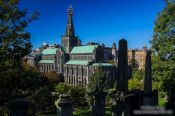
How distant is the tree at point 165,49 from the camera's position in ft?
84.7

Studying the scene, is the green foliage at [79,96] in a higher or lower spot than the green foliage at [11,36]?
lower

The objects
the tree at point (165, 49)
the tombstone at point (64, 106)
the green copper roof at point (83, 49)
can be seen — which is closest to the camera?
the tombstone at point (64, 106)

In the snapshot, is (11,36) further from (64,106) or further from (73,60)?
(73,60)

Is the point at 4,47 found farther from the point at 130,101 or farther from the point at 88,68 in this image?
the point at 88,68

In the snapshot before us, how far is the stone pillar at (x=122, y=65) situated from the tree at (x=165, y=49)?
7.50 m

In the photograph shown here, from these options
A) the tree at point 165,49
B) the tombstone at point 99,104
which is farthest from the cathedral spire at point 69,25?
the tombstone at point 99,104

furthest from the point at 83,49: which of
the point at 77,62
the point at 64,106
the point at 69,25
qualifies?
the point at 64,106

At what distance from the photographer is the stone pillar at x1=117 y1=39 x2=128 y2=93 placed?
752 inches

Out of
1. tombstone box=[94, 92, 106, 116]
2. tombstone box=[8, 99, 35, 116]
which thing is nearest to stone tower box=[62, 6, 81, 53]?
tombstone box=[94, 92, 106, 116]

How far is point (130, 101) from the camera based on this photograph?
58.9 feet

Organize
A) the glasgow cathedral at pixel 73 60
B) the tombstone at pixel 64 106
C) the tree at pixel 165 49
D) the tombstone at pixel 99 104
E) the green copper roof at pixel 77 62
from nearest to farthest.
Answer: the tombstone at pixel 64 106
the tombstone at pixel 99 104
the tree at pixel 165 49
the glasgow cathedral at pixel 73 60
the green copper roof at pixel 77 62

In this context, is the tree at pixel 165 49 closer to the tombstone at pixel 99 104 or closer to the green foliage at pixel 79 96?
the tombstone at pixel 99 104

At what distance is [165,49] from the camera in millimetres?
26297

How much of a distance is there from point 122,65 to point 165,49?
352 inches
